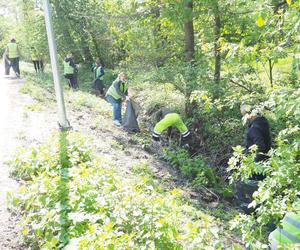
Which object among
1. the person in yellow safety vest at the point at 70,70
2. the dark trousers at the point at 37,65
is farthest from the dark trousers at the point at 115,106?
the dark trousers at the point at 37,65

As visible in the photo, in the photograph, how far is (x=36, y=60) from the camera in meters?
20.7

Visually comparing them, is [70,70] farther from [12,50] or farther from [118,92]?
[118,92]

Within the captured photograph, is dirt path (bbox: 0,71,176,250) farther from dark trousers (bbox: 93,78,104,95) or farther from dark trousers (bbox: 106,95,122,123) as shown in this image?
dark trousers (bbox: 93,78,104,95)

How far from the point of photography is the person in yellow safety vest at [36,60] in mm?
20422

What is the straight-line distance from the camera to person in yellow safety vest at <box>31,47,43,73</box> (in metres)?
20.4

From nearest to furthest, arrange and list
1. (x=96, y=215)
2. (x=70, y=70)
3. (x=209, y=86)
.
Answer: (x=96, y=215)
(x=209, y=86)
(x=70, y=70)

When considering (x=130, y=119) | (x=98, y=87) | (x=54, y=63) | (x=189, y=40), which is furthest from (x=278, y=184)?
(x=98, y=87)

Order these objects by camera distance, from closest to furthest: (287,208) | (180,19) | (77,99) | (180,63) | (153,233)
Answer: (287,208) < (153,233) < (180,19) < (180,63) < (77,99)

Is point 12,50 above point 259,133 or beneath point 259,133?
above

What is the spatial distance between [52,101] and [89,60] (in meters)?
10.7

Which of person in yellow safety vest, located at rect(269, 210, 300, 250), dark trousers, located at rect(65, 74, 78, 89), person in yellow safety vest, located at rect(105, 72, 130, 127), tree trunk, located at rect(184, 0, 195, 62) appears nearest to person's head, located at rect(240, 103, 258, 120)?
person in yellow safety vest, located at rect(269, 210, 300, 250)

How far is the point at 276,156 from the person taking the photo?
4.17 meters

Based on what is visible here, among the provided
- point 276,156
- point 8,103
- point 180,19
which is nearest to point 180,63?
point 180,19

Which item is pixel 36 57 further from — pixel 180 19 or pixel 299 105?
pixel 299 105
